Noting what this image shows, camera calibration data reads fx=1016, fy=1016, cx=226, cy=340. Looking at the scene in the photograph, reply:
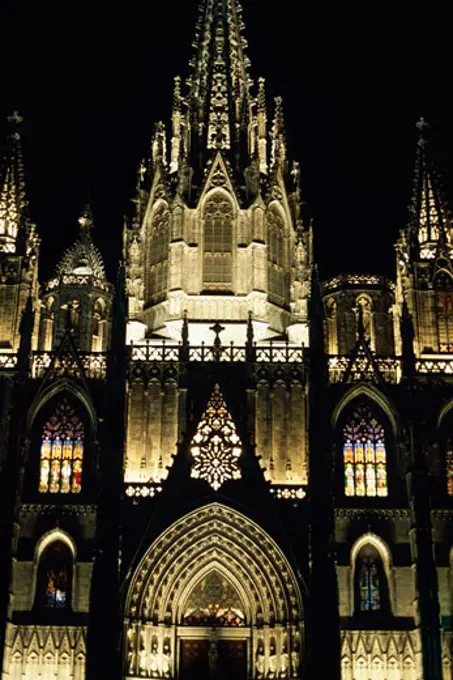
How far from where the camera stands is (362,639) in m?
44.9

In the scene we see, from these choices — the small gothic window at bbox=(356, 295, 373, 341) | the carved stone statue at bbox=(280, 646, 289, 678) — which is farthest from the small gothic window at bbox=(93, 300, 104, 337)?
the carved stone statue at bbox=(280, 646, 289, 678)

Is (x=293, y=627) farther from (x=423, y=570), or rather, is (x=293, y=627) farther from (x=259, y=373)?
(x=259, y=373)

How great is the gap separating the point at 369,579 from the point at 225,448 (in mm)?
8911

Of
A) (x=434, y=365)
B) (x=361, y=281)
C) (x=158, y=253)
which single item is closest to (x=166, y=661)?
(x=434, y=365)

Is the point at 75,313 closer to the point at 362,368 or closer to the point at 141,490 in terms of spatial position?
the point at 141,490

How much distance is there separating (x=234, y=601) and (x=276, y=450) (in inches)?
287

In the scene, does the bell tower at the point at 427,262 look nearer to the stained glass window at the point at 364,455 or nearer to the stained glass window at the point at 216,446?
the stained glass window at the point at 364,455

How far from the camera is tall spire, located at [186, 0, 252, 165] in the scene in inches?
2270

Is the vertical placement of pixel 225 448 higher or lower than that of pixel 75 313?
lower

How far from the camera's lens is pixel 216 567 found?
47438mm

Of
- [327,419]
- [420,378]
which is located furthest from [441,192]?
[327,419]

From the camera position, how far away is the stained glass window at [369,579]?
46094 millimetres

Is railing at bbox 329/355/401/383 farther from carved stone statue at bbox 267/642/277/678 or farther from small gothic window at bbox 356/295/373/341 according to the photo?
carved stone statue at bbox 267/642/277/678

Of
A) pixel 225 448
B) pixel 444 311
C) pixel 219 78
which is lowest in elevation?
pixel 225 448
